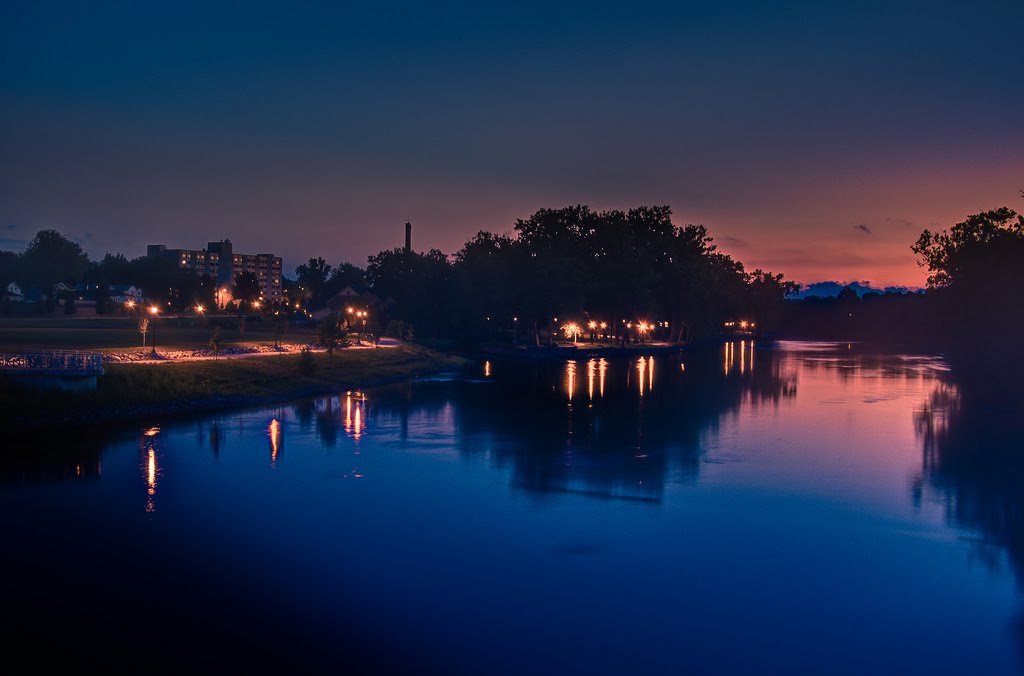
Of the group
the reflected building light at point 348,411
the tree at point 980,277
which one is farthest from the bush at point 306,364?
the tree at point 980,277

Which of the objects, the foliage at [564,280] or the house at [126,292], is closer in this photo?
the foliage at [564,280]

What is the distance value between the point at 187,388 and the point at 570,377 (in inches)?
1402

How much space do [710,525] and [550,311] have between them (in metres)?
80.0

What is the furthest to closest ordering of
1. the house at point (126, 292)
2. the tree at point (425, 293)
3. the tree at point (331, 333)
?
the house at point (126, 292), the tree at point (425, 293), the tree at point (331, 333)

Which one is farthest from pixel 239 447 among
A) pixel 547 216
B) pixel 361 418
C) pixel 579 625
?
pixel 547 216

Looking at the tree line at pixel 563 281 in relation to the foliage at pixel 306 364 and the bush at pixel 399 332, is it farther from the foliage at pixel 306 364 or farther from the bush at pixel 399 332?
the foliage at pixel 306 364

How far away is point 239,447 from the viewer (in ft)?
104

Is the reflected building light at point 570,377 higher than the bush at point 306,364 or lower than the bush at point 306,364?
lower

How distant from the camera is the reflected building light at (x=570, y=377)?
5844cm

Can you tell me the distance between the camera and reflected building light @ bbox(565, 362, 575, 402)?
192ft

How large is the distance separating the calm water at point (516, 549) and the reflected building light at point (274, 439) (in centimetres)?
16

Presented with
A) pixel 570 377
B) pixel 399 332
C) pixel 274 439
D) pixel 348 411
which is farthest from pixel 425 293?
pixel 274 439

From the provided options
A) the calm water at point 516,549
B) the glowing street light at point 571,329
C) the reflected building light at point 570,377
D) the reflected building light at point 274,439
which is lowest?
the calm water at point 516,549

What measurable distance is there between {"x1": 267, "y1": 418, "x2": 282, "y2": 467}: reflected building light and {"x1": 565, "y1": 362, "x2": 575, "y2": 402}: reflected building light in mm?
20512
